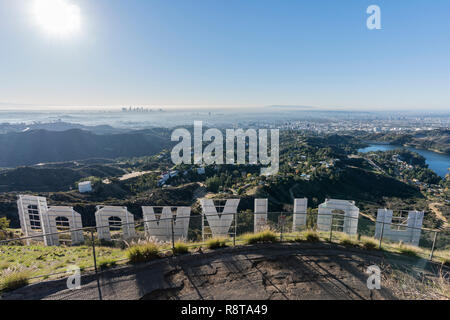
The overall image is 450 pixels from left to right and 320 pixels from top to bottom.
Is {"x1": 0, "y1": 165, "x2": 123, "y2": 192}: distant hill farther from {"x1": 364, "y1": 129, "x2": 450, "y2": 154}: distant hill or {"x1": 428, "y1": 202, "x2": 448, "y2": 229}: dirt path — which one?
{"x1": 364, "y1": 129, "x2": 450, "y2": 154}: distant hill

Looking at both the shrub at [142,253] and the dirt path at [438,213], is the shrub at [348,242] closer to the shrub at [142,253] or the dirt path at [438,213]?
the shrub at [142,253]

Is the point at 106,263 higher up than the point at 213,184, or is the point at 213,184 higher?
the point at 106,263

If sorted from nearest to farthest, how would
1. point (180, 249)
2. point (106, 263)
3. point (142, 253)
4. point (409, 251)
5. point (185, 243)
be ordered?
point (106, 263) < point (142, 253) < point (180, 249) < point (409, 251) < point (185, 243)

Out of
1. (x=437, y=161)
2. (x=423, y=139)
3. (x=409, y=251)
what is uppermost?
(x=409, y=251)

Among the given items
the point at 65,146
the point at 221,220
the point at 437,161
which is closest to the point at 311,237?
the point at 221,220

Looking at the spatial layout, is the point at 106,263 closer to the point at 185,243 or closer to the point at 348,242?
the point at 185,243

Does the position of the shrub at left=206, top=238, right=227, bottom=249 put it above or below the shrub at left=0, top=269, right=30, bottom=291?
below

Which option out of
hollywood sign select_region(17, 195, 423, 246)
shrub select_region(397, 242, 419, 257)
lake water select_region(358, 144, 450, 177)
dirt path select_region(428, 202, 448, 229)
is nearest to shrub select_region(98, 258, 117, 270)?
hollywood sign select_region(17, 195, 423, 246)
